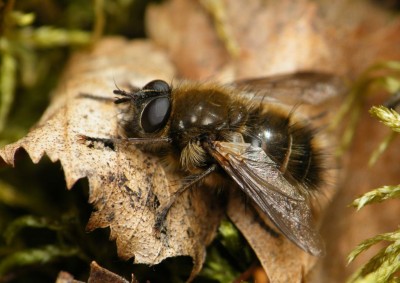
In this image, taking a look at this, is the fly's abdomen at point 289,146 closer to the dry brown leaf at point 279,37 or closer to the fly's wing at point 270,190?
the fly's wing at point 270,190

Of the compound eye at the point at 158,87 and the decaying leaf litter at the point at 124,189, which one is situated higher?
the compound eye at the point at 158,87

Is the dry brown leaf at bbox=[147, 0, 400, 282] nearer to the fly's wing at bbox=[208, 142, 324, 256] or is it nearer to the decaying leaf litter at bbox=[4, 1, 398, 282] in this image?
the decaying leaf litter at bbox=[4, 1, 398, 282]

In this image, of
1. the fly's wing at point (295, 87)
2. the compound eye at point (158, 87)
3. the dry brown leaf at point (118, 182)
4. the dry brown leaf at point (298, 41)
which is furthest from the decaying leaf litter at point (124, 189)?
the dry brown leaf at point (298, 41)

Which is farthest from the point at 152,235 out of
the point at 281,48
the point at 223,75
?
the point at 281,48

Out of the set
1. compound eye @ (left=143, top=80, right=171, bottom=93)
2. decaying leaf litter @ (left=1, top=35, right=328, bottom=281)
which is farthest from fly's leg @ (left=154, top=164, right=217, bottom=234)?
compound eye @ (left=143, top=80, right=171, bottom=93)

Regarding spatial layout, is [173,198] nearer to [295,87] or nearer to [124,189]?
[124,189]
